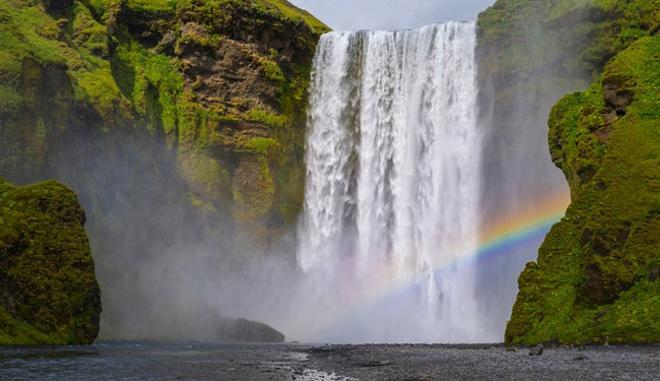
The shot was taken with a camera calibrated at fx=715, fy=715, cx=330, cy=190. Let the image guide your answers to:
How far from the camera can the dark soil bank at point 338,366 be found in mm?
16422

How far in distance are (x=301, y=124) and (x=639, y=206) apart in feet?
124

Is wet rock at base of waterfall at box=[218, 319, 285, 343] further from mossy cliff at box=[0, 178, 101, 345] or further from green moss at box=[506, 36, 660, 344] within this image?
green moss at box=[506, 36, 660, 344]

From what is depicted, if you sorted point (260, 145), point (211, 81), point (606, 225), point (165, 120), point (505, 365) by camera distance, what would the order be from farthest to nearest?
point (211, 81), point (165, 120), point (260, 145), point (606, 225), point (505, 365)

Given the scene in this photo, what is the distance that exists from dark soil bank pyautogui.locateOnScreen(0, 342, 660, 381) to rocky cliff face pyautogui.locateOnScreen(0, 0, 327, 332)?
22716 millimetres

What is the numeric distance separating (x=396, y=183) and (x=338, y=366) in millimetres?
36129

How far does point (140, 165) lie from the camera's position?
53.5 meters

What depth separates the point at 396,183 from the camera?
2190 inches

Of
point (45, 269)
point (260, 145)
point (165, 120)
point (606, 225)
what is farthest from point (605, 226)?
point (165, 120)

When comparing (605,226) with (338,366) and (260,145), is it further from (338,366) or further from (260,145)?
(260,145)

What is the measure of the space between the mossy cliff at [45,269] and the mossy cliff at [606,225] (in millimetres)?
18651

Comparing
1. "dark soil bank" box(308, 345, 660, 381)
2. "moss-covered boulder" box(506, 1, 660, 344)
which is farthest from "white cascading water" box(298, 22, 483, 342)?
"dark soil bank" box(308, 345, 660, 381)

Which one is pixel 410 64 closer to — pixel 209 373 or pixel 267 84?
pixel 267 84

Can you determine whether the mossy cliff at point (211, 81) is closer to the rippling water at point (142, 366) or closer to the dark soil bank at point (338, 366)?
the rippling water at point (142, 366)

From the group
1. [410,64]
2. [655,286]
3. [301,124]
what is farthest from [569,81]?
[655,286]
